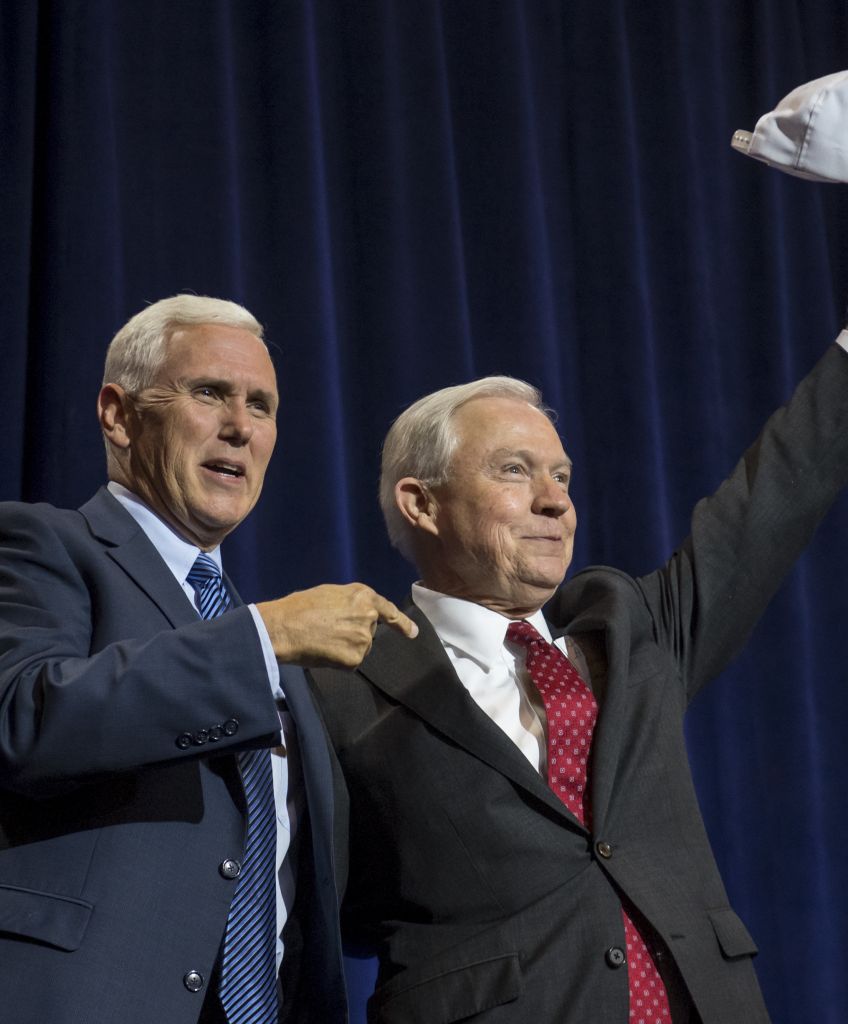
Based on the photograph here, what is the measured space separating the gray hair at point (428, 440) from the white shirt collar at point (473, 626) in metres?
0.20

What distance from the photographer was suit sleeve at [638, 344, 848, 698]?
2.05 m

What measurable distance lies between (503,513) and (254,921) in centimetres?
74

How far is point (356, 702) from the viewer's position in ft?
6.37

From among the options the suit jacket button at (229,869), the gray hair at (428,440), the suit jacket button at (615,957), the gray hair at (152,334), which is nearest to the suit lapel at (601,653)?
the suit jacket button at (615,957)

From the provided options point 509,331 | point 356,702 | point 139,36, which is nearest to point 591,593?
point 356,702

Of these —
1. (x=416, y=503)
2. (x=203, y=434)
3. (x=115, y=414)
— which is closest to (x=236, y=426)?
(x=203, y=434)

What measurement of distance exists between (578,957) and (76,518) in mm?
822

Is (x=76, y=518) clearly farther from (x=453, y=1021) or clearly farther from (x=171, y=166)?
(x=171, y=166)

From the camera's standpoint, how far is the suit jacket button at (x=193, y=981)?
4.74ft

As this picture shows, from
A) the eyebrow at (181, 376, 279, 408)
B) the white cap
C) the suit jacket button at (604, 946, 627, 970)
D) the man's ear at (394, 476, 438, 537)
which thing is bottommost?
the suit jacket button at (604, 946, 627, 970)

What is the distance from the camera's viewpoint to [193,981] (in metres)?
1.45

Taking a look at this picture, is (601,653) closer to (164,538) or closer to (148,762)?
(164,538)

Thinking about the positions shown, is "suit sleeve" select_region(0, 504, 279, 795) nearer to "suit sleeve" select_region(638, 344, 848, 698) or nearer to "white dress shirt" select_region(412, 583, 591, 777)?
"white dress shirt" select_region(412, 583, 591, 777)

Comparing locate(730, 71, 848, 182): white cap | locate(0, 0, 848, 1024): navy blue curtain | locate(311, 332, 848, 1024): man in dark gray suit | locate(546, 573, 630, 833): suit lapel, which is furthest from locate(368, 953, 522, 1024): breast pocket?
locate(730, 71, 848, 182): white cap
